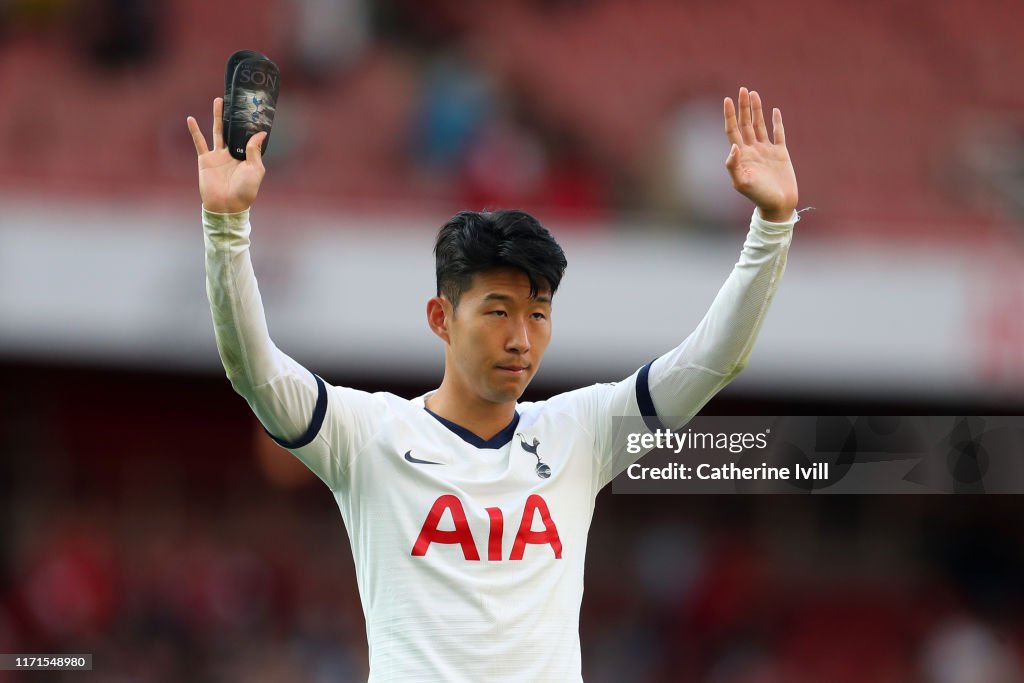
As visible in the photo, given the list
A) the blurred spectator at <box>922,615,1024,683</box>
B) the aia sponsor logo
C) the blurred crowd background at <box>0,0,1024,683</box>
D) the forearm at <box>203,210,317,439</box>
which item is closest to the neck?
the aia sponsor logo

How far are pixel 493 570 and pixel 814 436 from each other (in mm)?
6502

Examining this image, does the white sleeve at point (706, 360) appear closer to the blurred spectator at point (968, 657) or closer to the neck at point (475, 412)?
the neck at point (475, 412)

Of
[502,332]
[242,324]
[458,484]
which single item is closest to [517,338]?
[502,332]

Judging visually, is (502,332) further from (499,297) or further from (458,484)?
(458,484)

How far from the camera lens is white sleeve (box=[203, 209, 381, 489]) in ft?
11.7

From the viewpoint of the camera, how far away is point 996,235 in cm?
1184

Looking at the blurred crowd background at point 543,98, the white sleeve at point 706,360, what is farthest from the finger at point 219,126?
the blurred crowd background at point 543,98

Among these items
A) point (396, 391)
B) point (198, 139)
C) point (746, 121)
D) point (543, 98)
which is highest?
point (543, 98)

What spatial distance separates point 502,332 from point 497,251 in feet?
0.67

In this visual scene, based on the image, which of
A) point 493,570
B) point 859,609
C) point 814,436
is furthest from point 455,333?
point 859,609

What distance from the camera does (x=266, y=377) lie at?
364cm

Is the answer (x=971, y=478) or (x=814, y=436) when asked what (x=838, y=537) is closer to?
(x=971, y=478)

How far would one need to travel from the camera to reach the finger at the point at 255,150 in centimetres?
368

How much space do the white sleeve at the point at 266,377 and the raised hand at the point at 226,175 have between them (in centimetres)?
3
